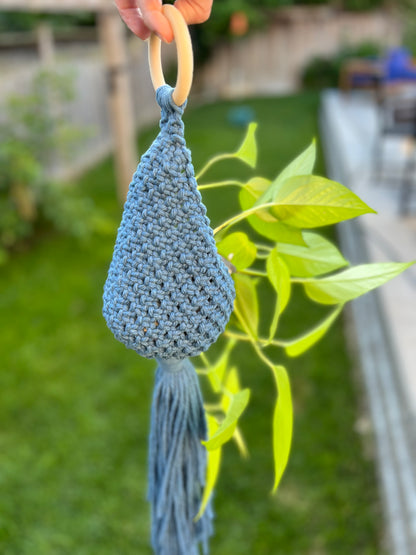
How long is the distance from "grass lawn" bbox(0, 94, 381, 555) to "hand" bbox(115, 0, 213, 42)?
1.30 meters

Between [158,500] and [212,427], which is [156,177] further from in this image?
[158,500]

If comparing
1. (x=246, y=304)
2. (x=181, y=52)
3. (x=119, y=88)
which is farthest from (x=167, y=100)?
(x=119, y=88)

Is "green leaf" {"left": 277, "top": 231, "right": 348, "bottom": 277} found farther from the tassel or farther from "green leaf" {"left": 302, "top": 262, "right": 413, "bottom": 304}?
the tassel

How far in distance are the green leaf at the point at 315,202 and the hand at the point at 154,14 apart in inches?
7.4

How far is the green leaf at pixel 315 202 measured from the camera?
527mm

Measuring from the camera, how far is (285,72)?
1015 centimetres

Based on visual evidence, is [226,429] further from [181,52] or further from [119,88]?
[119,88]

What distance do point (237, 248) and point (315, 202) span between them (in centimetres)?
10

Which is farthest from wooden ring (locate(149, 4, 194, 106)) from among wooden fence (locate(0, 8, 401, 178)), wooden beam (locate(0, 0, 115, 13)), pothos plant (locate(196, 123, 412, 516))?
wooden fence (locate(0, 8, 401, 178))

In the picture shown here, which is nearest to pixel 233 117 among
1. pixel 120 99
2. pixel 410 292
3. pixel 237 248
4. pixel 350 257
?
pixel 120 99

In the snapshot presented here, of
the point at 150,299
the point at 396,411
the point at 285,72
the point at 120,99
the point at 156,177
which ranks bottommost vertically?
the point at 396,411

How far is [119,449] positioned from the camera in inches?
66.5

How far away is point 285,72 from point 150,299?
1061cm

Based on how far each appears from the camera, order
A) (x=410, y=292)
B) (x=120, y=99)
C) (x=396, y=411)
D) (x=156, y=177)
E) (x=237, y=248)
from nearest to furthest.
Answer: (x=156, y=177) < (x=237, y=248) < (x=396, y=411) < (x=410, y=292) < (x=120, y=99)
